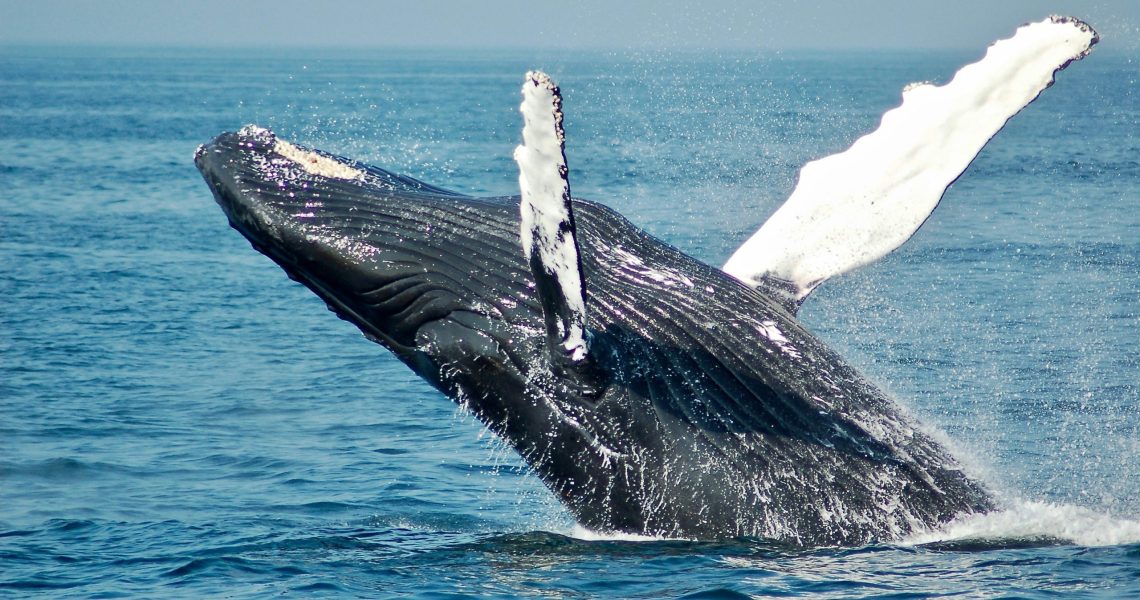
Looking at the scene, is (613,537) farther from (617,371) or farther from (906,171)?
(906,171)

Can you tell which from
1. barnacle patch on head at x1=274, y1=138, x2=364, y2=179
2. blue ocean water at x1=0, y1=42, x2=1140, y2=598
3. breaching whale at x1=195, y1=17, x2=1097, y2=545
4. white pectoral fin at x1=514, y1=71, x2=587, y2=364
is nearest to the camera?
white pectoral fin at x1=514, y1=71, x2=587, y2=364

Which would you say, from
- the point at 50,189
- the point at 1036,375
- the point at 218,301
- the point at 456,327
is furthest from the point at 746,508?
the point at 50,189

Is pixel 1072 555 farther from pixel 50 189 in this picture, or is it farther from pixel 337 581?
pixel 50 189

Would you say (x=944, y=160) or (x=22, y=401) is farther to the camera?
(x=22, y=401)

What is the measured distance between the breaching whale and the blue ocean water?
0.29 m

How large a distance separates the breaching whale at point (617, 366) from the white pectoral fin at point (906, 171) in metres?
0.43

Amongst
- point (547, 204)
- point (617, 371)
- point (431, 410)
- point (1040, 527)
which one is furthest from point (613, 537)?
point (431, 410)

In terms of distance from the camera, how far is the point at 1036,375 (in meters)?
12.8

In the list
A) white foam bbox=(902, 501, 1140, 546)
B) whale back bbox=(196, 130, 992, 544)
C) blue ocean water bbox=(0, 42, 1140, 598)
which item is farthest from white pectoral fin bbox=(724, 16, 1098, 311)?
blue ocean water bbox=(0, 42, 1140, 598)

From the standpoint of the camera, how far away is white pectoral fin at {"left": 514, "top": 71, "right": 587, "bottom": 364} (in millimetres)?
5684

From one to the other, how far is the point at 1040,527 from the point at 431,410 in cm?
638

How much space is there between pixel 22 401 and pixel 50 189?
1910 centimetres

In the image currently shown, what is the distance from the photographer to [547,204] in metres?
5.77

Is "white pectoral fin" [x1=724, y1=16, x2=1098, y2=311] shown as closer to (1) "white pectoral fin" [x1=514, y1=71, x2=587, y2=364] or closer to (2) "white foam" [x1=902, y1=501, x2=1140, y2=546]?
(2) "white foam" [x1=902, y1=501, x2=1140, y2=546]
